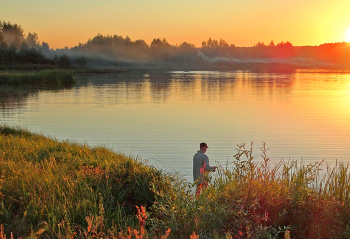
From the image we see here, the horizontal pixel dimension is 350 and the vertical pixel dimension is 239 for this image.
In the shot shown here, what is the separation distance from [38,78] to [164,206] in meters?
58.6

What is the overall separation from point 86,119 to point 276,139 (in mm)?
13365

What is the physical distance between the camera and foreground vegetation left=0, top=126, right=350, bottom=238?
231 inches

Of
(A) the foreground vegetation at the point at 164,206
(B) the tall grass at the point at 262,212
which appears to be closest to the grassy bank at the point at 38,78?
(A) the foreground vegetation at the point at 164,206

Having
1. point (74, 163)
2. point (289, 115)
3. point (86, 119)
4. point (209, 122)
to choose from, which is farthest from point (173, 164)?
point (289, 115)

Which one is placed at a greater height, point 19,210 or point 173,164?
point 19,210

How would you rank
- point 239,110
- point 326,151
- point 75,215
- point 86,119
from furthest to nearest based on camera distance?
point 239,110
point 86,119
point 326,151
point 75,215

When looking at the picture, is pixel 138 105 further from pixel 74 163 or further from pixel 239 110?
pixel 74 163

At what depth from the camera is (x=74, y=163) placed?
10.1 meters

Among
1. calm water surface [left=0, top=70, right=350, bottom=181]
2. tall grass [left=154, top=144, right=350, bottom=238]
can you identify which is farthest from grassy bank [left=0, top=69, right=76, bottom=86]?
tall grass [left=154, top=144, right=350, bottom=238]

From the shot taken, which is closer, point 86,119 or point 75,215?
point 75,215

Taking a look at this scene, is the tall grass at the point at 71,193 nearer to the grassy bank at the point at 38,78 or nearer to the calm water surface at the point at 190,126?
the calm water surface at the point at 190,126

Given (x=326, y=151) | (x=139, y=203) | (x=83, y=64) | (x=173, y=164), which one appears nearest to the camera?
(x=139, y=203)

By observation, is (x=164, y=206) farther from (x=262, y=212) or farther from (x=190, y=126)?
(x=190, y=126)

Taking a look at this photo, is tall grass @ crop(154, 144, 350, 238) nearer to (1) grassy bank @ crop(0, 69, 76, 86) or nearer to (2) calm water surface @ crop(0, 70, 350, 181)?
(2) calm water surface @ crop(0, 70, 350, 181)
